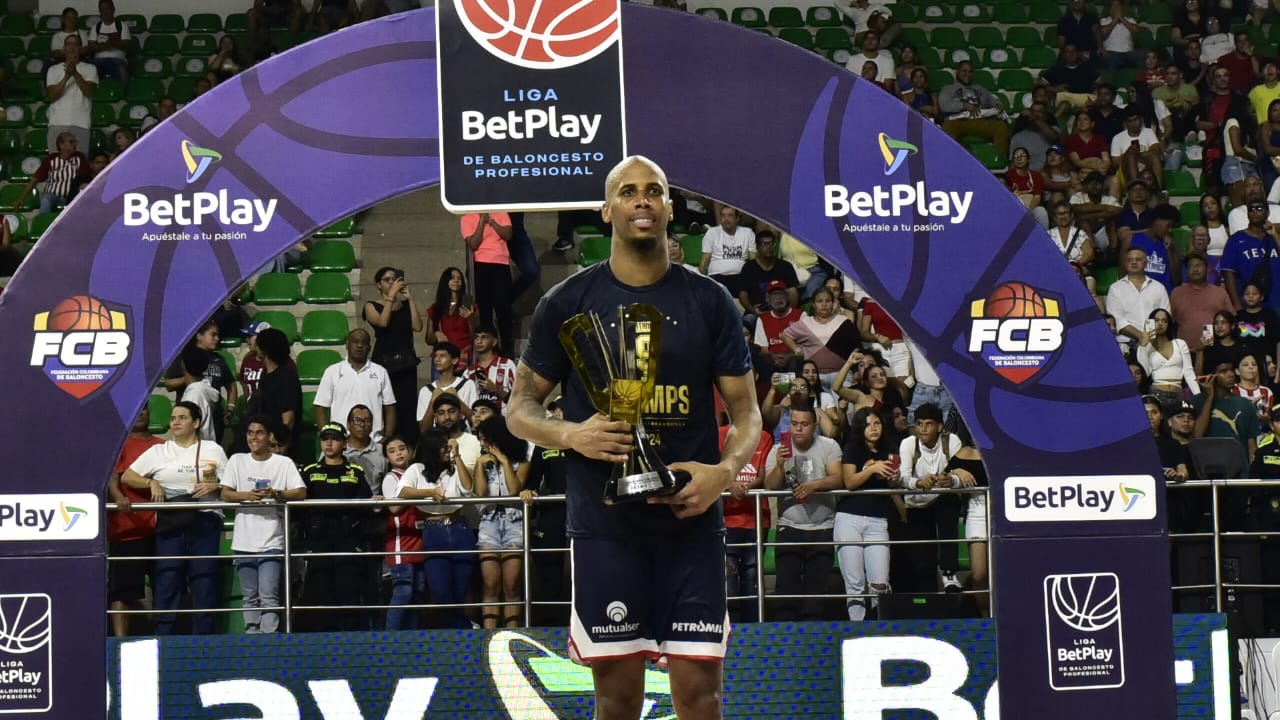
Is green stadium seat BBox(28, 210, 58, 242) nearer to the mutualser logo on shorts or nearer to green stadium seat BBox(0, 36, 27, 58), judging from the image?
green stadium seat BBox(0, 36, 27, 58)

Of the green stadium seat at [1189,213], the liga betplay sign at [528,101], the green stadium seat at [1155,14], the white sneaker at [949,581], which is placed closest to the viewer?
the liga betplay sign at [528,101]

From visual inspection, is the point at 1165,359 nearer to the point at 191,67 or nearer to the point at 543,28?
the point at 543,28

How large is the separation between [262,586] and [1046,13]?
12422 millimetres

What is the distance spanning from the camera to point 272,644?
8.53 m

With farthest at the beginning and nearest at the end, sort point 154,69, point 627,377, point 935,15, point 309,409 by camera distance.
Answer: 1. point 935,15
2. point 154,69
3. point 309,409
4. point 627,377

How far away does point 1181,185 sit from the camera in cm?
1634

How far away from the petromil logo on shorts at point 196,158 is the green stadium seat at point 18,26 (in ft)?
A: 36.5

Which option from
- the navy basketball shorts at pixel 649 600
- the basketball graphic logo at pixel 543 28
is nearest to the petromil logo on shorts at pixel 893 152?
the basketball graphic logo at pixel 543 28

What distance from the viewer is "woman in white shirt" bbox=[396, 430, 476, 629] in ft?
33.9

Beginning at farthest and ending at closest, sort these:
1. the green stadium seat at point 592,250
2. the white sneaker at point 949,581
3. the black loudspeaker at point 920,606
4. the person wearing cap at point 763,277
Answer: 1. the green stadium seat at point 592,250
2. the person wearing cap at point 763,277
3. the white sneaker at point 949,581
4. the black loudspeaker at point 920,606

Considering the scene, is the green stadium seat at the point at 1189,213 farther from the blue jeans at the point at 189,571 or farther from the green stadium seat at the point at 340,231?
the blue jeans at the point at 189,571

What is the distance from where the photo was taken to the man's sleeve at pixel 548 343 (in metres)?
5.14

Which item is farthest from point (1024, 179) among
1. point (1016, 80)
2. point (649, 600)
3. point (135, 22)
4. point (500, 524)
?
point (649, 600)

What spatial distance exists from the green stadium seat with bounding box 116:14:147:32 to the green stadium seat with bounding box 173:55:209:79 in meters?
0.85
